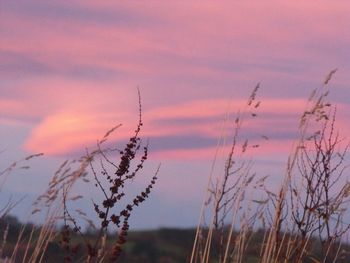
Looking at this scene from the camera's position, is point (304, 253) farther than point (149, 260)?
No

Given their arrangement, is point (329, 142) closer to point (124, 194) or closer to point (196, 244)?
point (196, 244)

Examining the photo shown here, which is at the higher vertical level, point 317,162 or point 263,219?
point 317,162

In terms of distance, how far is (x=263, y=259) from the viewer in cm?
507

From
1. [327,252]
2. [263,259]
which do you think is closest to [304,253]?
[327,252]

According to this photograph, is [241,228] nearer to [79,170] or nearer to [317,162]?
[317,162]

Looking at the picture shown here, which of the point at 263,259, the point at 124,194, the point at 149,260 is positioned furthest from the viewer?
the point at 149,260

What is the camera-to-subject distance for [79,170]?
488 centimetres

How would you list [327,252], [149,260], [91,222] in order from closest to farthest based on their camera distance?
[91,222], [327,252], [149,260]

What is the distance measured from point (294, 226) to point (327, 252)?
0.94ft

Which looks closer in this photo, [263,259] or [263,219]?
[263,259]

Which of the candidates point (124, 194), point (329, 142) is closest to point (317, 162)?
point (329, 142)

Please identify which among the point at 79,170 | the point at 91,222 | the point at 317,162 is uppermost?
the point at 317,162

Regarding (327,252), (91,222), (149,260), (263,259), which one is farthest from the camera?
(149,260)

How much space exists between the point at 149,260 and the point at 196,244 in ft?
12.6
